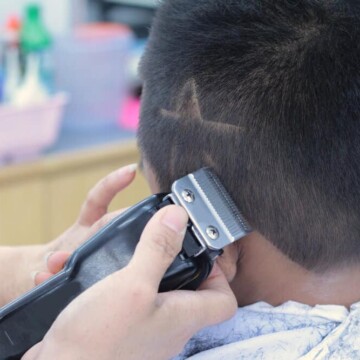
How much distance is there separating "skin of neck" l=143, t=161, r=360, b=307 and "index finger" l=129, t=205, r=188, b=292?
0.36ft

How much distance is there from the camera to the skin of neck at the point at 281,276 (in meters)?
0.88

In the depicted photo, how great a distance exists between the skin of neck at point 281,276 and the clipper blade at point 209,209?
65mm

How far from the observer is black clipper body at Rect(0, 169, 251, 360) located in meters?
0.81

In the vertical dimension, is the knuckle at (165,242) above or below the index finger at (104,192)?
above

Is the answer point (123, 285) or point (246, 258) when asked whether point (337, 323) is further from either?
point (123, 285)

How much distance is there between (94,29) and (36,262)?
4.50 ft

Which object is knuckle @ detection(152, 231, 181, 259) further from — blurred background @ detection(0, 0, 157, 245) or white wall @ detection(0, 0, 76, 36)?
white wall @ detection(0, 0, 76, 36)

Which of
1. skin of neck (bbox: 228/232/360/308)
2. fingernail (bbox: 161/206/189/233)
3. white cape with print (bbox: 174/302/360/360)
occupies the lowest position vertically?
white cape with print (bbox: 174/302/360/360)

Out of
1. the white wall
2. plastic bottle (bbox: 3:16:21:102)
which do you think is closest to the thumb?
plastic bottle (bbox: 3:16:21:102)

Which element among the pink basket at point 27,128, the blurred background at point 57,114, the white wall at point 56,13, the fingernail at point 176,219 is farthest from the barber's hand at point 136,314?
the white wall at point 56,13

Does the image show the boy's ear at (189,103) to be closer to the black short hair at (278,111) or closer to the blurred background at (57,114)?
the black short hair at (278,111)

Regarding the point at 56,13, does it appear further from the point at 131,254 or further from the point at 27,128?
the point at 131,254

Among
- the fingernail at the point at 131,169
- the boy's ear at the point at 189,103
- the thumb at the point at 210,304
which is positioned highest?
the boy's ear at the point at 189,103

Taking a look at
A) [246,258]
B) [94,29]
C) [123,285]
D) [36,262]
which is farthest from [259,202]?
[94,29]
